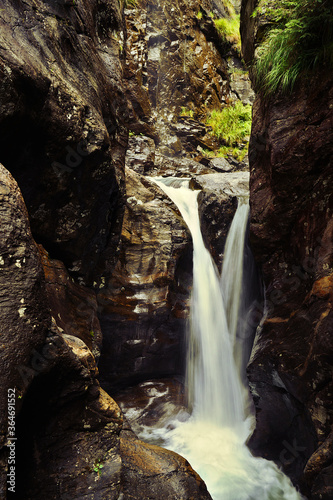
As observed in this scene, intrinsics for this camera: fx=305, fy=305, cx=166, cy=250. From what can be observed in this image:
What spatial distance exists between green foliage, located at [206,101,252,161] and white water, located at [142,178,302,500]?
7.15 m

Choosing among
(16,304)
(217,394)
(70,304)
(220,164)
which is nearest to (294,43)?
(70,304)

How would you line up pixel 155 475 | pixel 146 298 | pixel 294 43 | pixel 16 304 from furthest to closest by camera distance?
pixel 146 298 → pixel 294 43 → pixel 155 475 → pixel 16 304

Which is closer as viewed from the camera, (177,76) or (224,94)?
(177,76)

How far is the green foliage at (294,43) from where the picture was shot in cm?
423

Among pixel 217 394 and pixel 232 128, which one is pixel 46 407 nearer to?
pixel 217 394

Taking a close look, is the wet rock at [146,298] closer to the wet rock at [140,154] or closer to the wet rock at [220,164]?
the wet rock at [140,154]

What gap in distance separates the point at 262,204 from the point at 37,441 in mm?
Result: 4696

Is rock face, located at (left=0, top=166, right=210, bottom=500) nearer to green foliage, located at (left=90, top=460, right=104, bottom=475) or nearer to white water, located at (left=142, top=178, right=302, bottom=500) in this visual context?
green foliage, located at (left=90, top=460, right=104, bottom=475)

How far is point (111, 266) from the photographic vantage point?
5414mm

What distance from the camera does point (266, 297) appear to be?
5.47m

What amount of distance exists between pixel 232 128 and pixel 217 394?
504 inches

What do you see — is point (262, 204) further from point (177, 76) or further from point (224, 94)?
point (224, 94)

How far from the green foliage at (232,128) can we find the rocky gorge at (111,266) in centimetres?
730

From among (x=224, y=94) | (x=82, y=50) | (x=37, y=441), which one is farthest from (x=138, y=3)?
(x=37, y=441)
